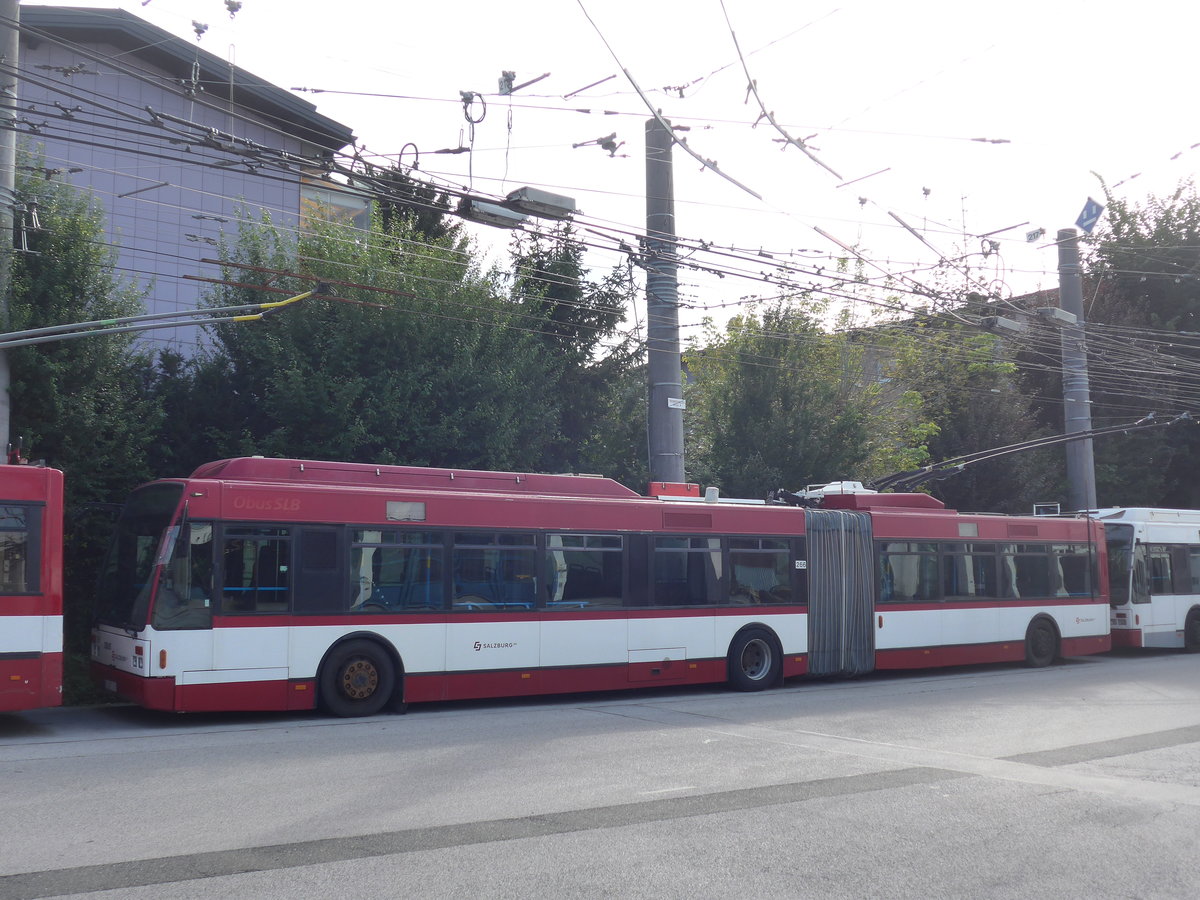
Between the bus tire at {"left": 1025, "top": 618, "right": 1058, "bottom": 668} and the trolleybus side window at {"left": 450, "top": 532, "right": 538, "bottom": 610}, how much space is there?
35.6ft

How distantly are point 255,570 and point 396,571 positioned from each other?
5.48ft

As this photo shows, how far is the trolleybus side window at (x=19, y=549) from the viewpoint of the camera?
1100 centimetres

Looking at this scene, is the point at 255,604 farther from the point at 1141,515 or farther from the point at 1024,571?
the point at 1141,515

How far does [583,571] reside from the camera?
14.5m

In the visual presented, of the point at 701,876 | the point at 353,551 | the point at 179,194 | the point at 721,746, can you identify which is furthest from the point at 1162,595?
the point at 179,194

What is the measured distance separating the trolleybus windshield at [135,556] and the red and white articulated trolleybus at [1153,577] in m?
18.9

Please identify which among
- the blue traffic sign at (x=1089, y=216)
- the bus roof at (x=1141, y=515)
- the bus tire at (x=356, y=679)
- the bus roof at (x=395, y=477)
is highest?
the blue traffic sign at (x=1089, y=216)

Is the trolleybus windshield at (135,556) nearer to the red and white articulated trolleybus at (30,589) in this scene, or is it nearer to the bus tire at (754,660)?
the red and white articulated trolleybus at (30,589)

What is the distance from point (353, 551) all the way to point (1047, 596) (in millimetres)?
13878

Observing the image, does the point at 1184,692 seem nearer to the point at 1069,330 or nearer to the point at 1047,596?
the point at 1047,596

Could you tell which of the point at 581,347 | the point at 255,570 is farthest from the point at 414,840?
the point at 581,347

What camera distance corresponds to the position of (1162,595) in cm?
2312

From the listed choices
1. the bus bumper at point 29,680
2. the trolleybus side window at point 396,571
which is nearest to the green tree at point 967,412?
the trolleybus side window at point 396,571

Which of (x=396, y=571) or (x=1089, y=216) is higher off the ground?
(x=1089, y=216)
